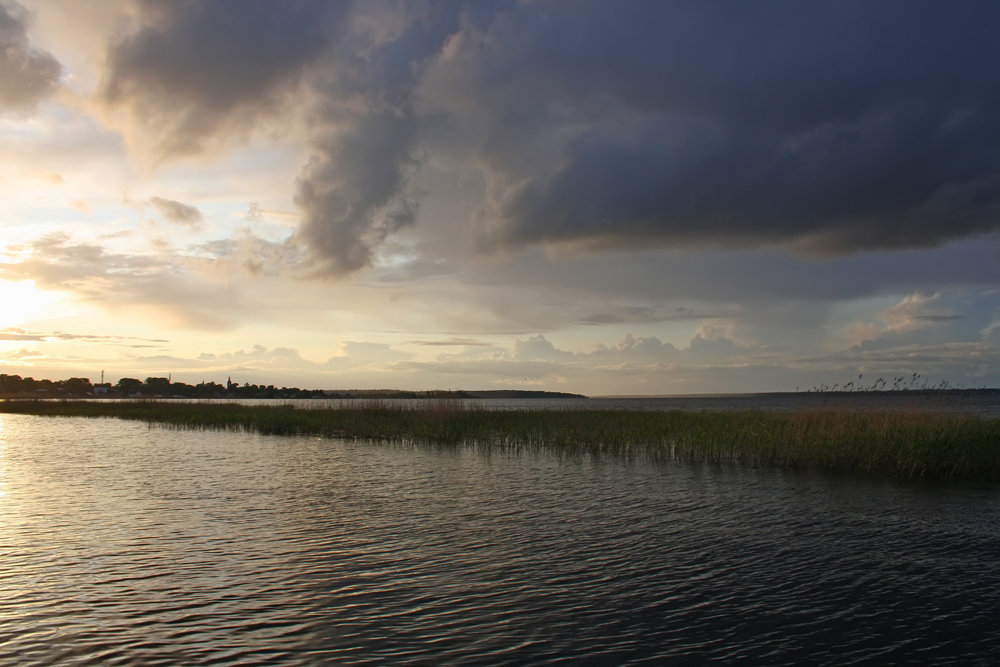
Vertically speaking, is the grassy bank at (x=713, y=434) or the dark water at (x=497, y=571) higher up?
the grassy bank at (x=713, y=434)

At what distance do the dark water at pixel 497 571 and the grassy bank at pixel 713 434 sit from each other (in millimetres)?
2805

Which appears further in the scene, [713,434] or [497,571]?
[713,434]

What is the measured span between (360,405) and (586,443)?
971 inches

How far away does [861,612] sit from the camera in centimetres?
1027

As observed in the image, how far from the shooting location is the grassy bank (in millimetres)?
23750

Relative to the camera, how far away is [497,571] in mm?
12070

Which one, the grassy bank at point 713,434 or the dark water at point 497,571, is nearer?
the dark water at point 497,571

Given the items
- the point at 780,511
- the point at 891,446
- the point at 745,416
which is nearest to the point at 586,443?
the point at 745,416

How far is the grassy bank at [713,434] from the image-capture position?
23750 millimetres

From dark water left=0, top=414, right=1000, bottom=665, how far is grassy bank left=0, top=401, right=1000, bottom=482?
2.81 meters

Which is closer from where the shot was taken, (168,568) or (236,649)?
(236,649)

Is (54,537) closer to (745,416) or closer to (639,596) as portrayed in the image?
(639,596)

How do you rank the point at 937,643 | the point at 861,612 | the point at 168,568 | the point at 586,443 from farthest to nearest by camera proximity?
the point at 586,443 → the point at 168,568 → the point at 861,612 → the point at 937,643

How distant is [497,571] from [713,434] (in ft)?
66.8
